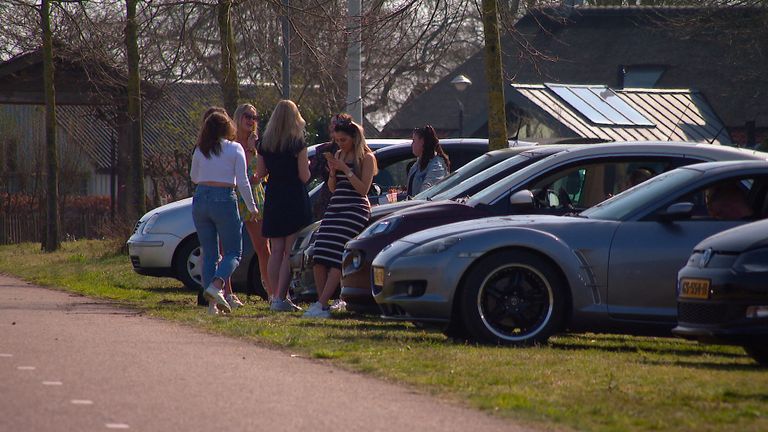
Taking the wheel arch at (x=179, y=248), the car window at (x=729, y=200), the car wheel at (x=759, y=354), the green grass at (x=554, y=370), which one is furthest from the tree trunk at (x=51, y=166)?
the car wheel at (x=759, y=354)

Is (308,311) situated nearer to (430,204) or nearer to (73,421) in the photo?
(430,204)

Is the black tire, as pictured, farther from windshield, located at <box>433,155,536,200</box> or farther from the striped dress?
windshield, located at <box>433,155,536,200</box>

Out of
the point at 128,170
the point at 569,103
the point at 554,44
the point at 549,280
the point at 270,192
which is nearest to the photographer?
the point at 549,280

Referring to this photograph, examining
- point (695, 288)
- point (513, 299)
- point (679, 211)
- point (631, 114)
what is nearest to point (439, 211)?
point (513, 299)

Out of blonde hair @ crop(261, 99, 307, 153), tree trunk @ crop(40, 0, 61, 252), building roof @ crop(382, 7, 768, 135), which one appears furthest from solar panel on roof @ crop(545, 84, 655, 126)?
blonde hair @ crop(261, 99, 307, 153)

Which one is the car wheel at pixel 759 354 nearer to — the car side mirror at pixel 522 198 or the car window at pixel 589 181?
the car side mirror at pixel 522 198

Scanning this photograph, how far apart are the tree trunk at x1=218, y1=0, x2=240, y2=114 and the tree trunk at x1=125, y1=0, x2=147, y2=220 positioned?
2.47 metres

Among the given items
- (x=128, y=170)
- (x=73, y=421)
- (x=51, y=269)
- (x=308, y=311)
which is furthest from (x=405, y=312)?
(x=128, y=170)

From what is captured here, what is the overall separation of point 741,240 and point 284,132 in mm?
5124

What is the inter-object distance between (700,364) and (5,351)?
14.7 feet

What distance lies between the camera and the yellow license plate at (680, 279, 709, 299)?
8.14 m

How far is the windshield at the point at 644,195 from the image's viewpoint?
9.48 metres

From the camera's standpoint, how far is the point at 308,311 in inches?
456

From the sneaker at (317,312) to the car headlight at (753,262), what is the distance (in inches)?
173
